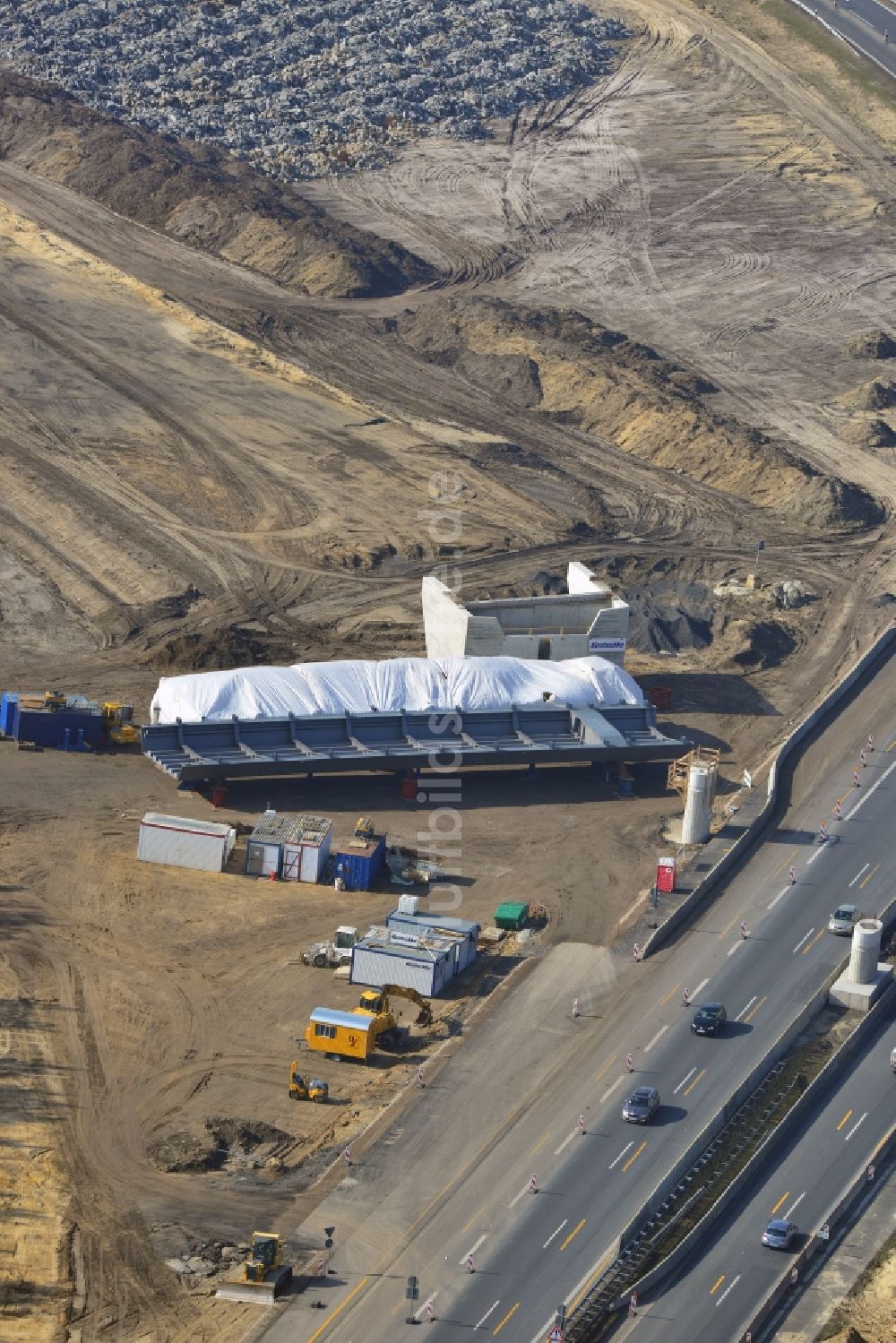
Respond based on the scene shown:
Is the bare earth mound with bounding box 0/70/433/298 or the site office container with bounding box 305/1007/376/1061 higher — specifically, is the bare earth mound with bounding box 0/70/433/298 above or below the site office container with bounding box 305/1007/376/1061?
above

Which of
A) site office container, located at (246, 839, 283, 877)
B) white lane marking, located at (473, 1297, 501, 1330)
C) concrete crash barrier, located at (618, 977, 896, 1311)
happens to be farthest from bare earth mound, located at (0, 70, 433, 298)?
white lane marking, located at (473, 1297, 501, 1330)

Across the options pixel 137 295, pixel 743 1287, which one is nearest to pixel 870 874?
pixel 743 1287

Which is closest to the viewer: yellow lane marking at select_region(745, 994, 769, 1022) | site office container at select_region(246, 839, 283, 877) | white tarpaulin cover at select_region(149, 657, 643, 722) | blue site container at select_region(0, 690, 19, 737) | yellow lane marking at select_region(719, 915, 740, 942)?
yellow lane marking at select_region(745, 994, 769, 1022)

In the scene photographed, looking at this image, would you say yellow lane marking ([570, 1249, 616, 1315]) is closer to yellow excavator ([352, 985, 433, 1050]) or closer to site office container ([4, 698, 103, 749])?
yellow excavator ([352, 985, 433, 1050])

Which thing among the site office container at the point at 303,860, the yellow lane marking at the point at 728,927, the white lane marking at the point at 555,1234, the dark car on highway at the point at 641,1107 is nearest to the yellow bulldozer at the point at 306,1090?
the dark car on highway at the point at 641,1107

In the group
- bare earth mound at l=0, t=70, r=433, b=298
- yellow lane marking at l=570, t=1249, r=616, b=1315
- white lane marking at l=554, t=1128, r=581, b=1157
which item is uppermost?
bare earth mound at l=0, t=70, r=433, b=298

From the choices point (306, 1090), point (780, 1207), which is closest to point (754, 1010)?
point (780, 1207)

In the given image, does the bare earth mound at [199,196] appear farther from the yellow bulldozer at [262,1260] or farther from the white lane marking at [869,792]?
the yellow bulldozer at [262,1260]
